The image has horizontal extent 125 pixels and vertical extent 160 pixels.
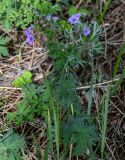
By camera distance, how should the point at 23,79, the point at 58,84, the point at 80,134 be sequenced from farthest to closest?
1. the point at 23,79
2. the point at 58,84
3. the point at 80,134

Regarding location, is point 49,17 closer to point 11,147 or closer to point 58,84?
point 58,84

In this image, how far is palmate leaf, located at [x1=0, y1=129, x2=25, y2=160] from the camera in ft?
6.20

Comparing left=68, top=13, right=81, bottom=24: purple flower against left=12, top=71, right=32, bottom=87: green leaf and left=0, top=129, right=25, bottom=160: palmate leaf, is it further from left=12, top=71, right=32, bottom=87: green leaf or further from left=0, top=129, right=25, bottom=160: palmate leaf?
left=0, top=129, right=25, bottom=160: palmate leaf

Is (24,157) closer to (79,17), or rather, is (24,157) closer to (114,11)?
(79,17)

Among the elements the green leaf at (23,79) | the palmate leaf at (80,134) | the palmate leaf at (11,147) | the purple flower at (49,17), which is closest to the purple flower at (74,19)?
the purple flower at (49,17)

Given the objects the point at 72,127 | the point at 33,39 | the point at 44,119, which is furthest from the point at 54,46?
the point at 72,127

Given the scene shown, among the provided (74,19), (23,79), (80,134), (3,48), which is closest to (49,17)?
(74,19)

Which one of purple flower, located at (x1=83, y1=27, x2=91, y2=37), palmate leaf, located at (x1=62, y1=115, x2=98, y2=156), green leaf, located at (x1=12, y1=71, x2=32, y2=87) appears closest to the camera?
palmate leaf, located at (x1=62, y1=115, x2=98, y2=156)

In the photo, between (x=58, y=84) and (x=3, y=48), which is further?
(x=3, y=48)

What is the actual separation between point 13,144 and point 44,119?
0.33 metres

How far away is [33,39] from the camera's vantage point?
2461 mm

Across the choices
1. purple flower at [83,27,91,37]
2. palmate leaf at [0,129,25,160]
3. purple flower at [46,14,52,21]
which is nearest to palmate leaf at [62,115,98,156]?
palmate leaf at [0,129,25,160]

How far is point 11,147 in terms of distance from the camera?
1909mm

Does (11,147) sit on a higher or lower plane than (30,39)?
lower
